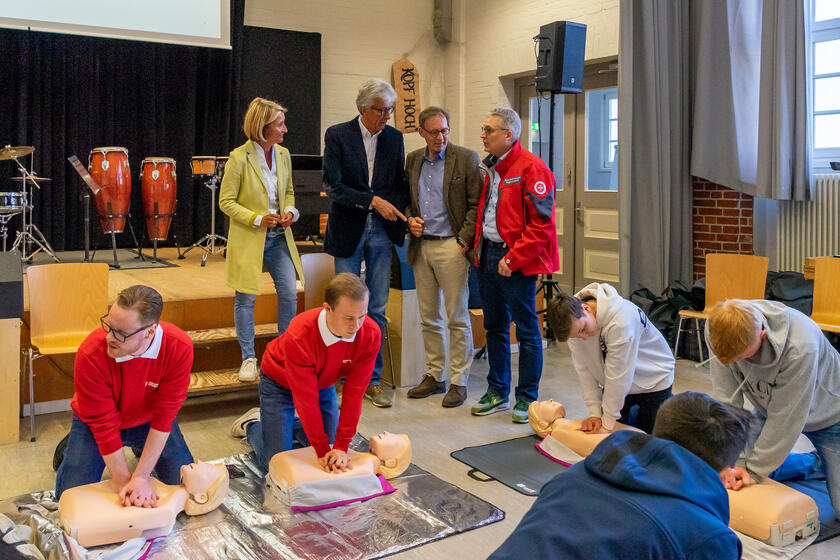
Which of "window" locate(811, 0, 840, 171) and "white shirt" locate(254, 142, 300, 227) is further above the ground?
"window" locate(811, 0, 840, 171)

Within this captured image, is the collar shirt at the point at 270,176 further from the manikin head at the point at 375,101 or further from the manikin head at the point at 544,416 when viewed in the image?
the manikin head at the point at 544,416

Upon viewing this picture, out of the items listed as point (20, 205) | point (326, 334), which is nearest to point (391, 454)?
point (326, 334)

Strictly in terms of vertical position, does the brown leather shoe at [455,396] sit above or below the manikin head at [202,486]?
above

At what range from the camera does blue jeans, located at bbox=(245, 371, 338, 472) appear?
288 centimetres

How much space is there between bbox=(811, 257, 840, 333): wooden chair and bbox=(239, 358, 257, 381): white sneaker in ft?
9.29

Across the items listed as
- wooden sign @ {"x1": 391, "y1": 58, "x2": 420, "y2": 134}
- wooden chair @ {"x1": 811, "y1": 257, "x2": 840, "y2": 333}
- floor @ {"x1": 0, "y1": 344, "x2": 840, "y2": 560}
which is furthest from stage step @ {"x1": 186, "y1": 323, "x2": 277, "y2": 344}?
wooden sign @ {"x1": 391, "y1": 58, "x2": 420, "y2": 134}

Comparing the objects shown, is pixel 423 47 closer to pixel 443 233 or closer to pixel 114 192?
Answer: pixel 114 192

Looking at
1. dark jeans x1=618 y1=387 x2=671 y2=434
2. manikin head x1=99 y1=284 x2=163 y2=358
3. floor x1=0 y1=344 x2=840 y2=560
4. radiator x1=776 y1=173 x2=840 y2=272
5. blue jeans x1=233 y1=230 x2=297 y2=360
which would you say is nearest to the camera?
manikin head x1=99 y1=284 x2=163 y2=358

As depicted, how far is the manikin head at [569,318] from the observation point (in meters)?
2.72

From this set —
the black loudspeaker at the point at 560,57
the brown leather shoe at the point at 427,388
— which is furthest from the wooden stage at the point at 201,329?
the black loudspeaker at the point at 560,57

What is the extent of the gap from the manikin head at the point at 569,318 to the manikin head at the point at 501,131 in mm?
1073

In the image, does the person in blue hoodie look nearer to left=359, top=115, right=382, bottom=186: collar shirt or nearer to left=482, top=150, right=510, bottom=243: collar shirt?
left=482, top=150, right=510, bottom=243: collar shirt

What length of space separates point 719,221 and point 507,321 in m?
2.33

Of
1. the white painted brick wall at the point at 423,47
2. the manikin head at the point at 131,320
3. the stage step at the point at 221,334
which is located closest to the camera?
the manikin head at the point at 131,320
